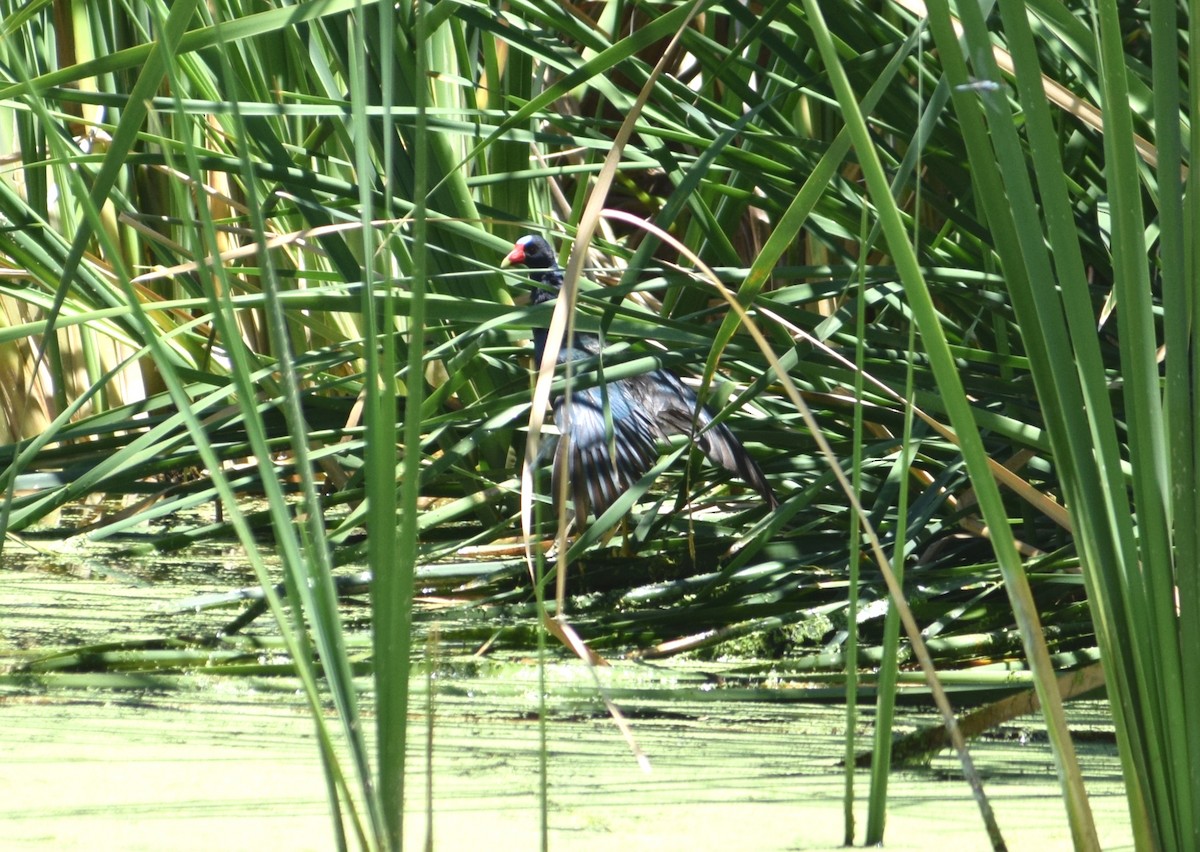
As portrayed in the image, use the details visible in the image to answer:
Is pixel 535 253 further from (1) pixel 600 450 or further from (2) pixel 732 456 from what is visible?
(2) pixel 732 456

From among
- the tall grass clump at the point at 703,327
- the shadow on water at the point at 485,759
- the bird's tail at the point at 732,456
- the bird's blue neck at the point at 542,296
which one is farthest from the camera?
the bird's blue neck at the point at 542,296

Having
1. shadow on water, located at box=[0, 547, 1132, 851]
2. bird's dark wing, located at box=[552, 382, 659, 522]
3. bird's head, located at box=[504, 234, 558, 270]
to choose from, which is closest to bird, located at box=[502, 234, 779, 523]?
bird's dark wing, located at box=[552, 382, 659, 522]

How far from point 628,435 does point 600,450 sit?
0.12 meters

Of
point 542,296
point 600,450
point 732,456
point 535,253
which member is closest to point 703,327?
point 732,456

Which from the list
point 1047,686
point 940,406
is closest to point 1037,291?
point 1047,686

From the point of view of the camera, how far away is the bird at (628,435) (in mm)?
1518

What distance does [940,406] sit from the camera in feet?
3.62

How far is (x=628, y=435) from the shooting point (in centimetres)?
175

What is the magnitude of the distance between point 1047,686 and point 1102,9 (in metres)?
0.29

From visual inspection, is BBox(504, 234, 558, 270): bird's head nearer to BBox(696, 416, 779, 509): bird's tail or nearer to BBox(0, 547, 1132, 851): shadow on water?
BBox(696, 416, 779, 509): bird's tail

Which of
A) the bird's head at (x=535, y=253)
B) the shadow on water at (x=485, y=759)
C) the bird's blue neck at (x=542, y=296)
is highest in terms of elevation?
the bird's head at (x=535, y=253)

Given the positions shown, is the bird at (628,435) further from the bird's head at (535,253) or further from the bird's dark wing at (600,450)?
the bird's head at (535,253)

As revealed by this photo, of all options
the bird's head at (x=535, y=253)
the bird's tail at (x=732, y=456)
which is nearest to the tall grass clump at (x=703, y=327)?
the bird's tail at (x=732, y=456)

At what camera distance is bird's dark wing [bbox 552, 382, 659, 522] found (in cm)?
160
